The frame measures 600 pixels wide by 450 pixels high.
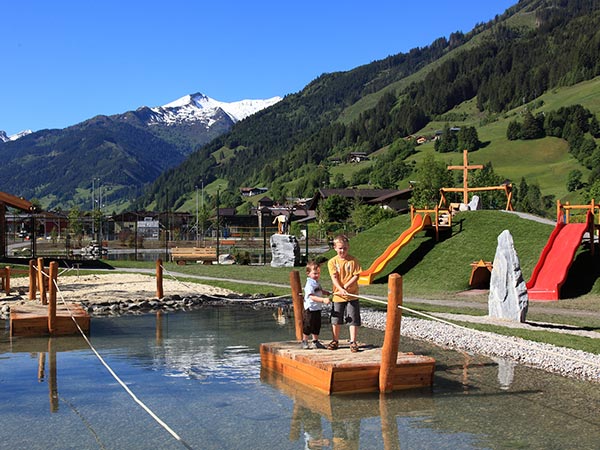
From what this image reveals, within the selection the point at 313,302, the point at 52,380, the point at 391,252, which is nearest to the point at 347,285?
the point at 313,302

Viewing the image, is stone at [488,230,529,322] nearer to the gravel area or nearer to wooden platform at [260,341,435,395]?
the gravel area

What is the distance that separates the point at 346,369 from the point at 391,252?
22.2 metres

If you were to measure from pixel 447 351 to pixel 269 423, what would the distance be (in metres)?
6.68

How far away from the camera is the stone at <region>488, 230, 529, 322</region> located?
748 inches

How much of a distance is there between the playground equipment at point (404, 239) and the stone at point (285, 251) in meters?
7.38

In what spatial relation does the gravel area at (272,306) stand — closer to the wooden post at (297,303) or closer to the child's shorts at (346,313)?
the child's shorts at (346,313)

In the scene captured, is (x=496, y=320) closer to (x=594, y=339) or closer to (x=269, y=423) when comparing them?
(x=594, y=339)

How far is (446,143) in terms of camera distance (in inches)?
7480

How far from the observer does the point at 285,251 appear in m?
41.9

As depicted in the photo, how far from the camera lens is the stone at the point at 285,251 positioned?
4159cm

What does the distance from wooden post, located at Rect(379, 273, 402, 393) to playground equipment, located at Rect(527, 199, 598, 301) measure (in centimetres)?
1593

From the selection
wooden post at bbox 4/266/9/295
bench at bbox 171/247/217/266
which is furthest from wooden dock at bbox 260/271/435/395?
bench at bbox 171/247/217/266

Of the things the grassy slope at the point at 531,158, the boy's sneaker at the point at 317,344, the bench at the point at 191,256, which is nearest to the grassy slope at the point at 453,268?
the bench at the point at 191,256

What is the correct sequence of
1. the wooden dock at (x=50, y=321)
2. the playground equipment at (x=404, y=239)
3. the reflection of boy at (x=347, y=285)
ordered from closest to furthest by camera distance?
the reflection of boy at (x=347, y=285) < the wooden dock at (x=50, y=321) < the playground equipment at (x=404, y=239)
